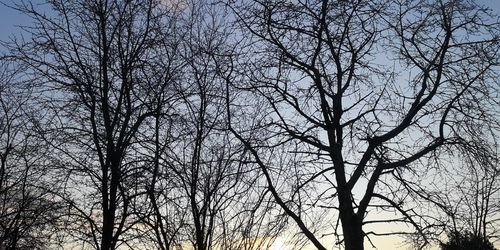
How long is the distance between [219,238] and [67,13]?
3586 mm

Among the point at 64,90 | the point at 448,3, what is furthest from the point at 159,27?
the point at 448,3

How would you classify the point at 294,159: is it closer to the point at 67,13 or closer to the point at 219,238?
the point at 219,238

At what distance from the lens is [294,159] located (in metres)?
7.72

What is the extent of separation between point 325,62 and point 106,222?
3.89 m

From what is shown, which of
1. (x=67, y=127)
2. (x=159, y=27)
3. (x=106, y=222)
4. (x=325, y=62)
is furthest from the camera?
(x=325, y=62)

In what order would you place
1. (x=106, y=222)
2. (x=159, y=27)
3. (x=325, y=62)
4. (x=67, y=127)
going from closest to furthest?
(x=106, y=222) → (x=67, y=127) → (x=159, y=27) → (x=325, y=62)

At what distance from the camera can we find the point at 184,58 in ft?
24.9

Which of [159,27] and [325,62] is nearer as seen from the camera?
[159,27]

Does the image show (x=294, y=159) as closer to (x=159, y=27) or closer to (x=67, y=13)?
(x=159, y=27)

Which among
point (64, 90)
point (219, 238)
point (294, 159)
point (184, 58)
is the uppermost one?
point (184, 58)

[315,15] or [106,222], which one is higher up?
[315,15]

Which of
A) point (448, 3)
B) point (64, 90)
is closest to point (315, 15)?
point (448, 3)

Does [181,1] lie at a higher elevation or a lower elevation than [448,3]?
higher

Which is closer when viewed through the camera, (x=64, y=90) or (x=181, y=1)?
(x=64, y=90)
